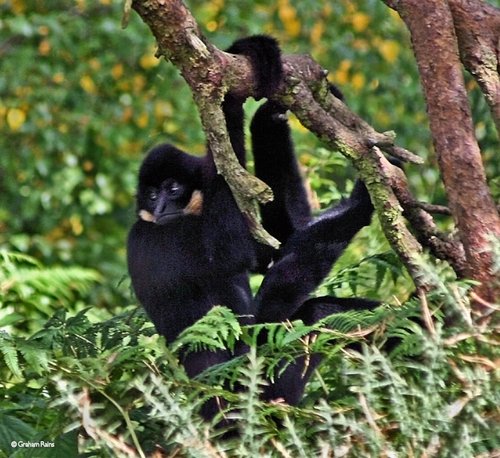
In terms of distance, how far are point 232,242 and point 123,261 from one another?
5329mm

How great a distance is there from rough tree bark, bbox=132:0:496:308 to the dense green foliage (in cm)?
24

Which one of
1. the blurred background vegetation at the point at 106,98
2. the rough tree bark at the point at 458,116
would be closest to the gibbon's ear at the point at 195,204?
the rough tree bark at the point at 458,116

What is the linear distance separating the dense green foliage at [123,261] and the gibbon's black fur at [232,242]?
0.16 meters

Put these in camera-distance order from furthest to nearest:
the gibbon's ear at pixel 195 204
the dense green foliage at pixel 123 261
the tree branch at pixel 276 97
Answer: the gibbon's ear at pixel 195 204
the tree branch at pixel 276 97
the dense green foliage at pixel 123 261

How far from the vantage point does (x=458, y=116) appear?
381cm

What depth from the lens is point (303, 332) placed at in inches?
134

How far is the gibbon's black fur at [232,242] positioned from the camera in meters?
4.56

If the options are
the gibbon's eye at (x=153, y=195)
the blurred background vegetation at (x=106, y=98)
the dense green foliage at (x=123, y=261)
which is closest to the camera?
the dense green foliage at (x=123, y=261)

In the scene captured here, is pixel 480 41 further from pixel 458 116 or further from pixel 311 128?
pixel 311 128

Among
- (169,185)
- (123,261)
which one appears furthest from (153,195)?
(123,261)

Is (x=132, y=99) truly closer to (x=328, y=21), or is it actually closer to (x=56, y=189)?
(x=56, y=189)

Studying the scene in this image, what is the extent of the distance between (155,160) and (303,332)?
1882 millimetres

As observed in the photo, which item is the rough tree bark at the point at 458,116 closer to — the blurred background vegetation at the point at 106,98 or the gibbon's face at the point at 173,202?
the gibbon's face at the point at 173,202

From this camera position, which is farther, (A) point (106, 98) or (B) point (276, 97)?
(A) point (106, 98)
